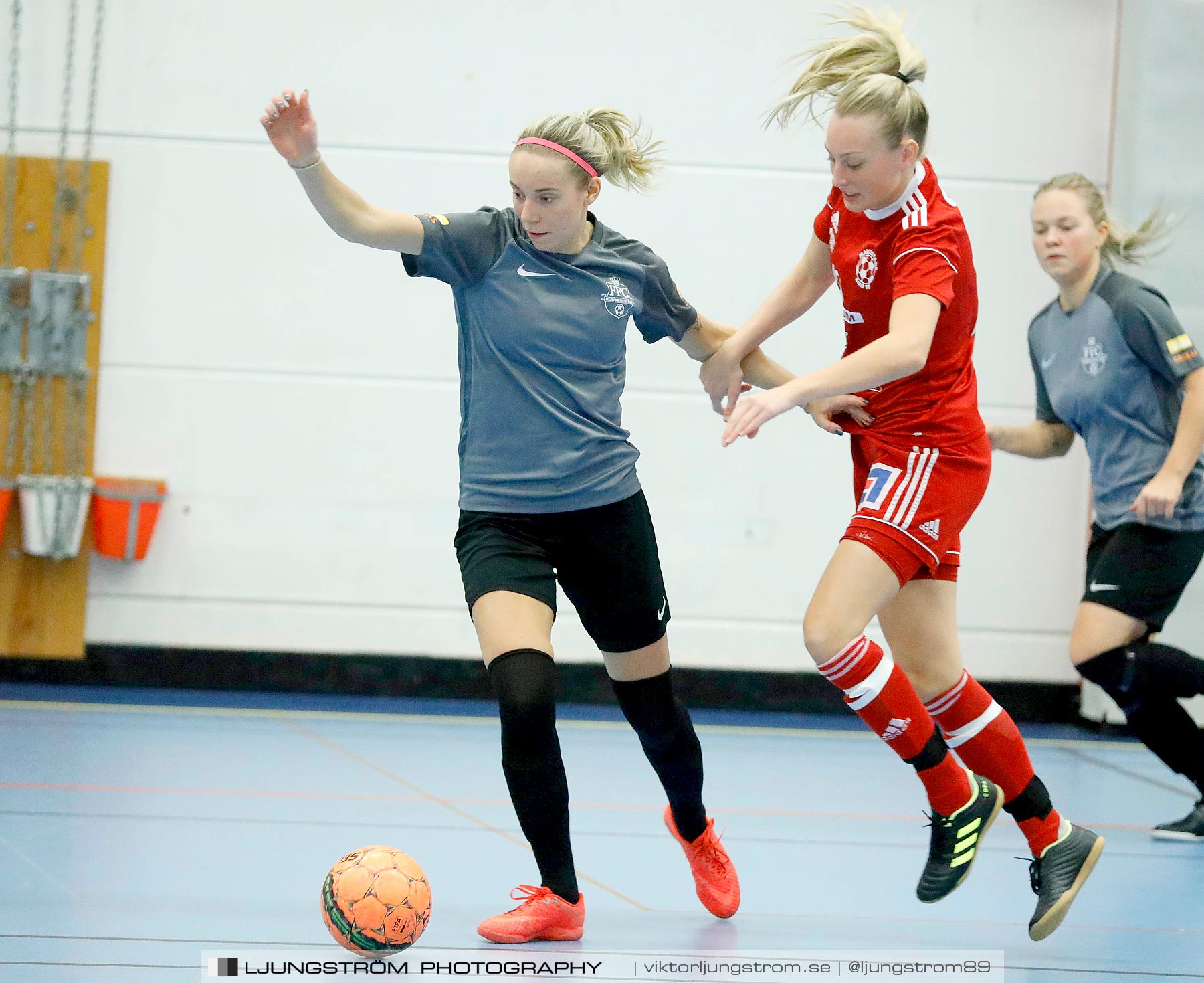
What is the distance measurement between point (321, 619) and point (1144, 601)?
3592 millimetres

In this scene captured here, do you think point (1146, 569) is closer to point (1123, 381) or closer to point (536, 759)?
point (1123, 381)

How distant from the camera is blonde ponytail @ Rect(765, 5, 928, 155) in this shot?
109 inches

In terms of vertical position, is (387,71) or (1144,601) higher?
(387,71)

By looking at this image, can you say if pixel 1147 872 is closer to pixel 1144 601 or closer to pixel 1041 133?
pixel 1144 601

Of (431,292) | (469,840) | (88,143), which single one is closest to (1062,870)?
(469,840)

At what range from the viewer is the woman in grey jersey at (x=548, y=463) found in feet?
8.97

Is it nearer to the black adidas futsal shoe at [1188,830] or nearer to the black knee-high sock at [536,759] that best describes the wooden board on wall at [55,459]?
the black knee-high sock at [536,759]

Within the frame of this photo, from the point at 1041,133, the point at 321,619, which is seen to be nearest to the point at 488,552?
the point at 321,619

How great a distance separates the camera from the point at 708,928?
2953mm

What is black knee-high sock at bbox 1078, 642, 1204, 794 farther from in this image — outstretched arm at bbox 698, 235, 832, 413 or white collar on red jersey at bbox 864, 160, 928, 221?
white collar on red jersey at bbox 864, 160, 928, 221

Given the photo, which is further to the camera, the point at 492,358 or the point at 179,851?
the point at 179,851

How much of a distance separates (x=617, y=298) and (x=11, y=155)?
3.98 meters

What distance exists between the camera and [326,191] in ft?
8.73

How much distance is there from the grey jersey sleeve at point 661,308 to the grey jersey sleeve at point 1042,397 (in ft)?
4.63
